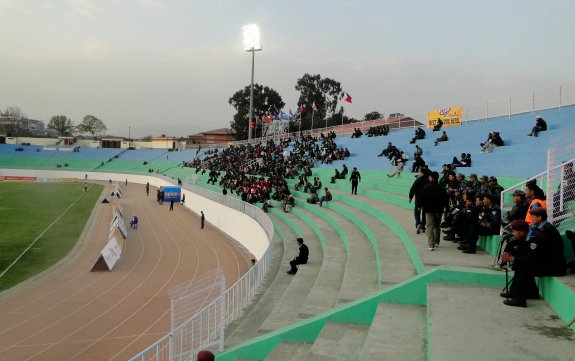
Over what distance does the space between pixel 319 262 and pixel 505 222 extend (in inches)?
229

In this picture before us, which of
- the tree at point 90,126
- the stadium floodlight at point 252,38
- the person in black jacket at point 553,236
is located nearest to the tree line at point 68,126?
the tree at point 90,126

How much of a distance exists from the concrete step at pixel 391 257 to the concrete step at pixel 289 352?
1.83 metres

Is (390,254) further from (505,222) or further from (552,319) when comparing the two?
(552,319)

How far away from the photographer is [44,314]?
12938mm

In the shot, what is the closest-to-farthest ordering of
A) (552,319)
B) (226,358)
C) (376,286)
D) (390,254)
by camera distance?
(552,319)
(226,358)
(376,286)
(390,254)

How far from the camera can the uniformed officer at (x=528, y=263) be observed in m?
4.91

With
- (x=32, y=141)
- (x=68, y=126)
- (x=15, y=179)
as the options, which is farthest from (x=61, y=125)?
(x=15, y=179)

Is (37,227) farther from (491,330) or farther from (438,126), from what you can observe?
(491,330)

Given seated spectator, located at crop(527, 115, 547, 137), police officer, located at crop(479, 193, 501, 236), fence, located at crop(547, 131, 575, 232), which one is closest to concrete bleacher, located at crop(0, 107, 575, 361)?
police officer, located at crop(479, 193, 501, 236)

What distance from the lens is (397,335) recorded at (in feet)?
16.0

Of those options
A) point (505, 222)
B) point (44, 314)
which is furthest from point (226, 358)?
point (44, 314)

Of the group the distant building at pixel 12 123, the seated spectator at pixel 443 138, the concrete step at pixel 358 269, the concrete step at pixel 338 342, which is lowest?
the concrete step at pixel 338 342

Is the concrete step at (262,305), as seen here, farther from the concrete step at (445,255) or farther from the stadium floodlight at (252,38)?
the stadium floodlight at (252,38)

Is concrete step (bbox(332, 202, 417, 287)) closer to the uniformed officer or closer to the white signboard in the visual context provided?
the uniformed officer
